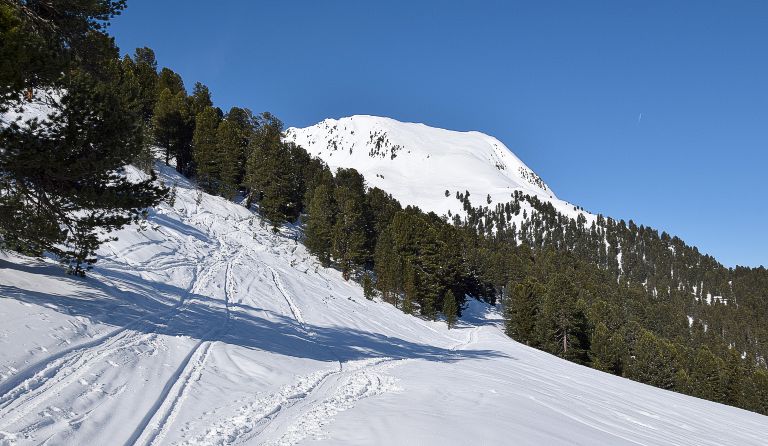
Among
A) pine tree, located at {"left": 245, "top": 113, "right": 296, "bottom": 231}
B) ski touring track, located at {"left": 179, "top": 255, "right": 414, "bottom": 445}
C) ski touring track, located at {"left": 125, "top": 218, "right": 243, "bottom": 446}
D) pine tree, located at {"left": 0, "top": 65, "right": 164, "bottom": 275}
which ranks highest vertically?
pine tree, located at {"left": 245, "top": 113, "right": 296, "bottom": 231}

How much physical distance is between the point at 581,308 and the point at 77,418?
4998 centimetres

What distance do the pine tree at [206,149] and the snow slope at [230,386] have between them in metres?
28.2

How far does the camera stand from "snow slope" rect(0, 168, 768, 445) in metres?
6.06

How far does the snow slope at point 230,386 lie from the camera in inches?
239

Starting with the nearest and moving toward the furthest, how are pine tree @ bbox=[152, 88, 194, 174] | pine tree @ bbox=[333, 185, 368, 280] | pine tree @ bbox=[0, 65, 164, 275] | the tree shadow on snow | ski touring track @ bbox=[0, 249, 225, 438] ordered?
ski touring track @ bbox=[0, 249, 225, 438] < pine tree @ bbox=[0, 65, 164, 275] < the tree shadow on snow < pine tree @ bbox=[333, 185, 368, 280] < pine tree @ bbox=[152, 88, 194, 174]

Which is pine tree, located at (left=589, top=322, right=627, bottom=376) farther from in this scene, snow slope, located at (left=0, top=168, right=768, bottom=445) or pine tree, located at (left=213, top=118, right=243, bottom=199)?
pine tree, located at (left=213, top=118, right=243, bottom=199)

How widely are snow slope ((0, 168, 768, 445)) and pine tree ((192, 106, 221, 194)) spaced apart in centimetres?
2821

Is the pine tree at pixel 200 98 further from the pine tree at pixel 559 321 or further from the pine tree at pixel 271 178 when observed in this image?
the pine tree at pixel 559 321

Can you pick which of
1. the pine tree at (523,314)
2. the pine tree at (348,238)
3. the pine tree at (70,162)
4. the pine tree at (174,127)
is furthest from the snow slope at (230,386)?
the pine tree at (174,127)

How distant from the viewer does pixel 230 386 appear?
8.59m

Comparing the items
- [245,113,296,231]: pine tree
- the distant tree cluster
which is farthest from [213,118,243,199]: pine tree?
the distant tree cluster

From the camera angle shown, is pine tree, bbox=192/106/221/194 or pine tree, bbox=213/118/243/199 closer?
pine tree, bbox=213/118/243/199

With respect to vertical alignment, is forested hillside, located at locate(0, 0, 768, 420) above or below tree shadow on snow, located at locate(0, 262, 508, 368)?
above

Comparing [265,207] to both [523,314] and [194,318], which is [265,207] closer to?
[523,314]
